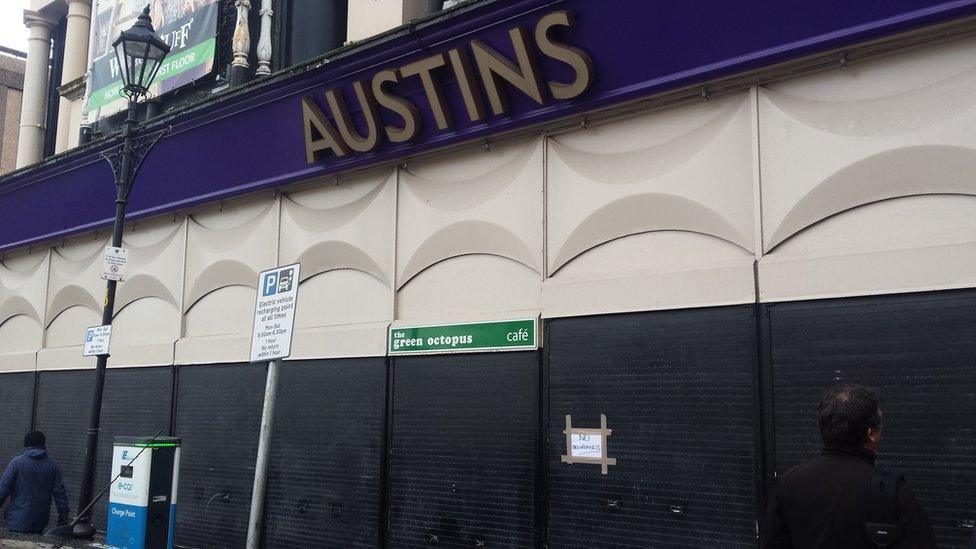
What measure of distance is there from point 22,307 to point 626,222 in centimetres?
1242

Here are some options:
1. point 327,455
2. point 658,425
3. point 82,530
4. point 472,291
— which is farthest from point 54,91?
point 658,425

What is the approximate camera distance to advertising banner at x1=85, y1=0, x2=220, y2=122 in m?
14.1

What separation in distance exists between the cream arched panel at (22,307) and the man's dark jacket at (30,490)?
21.6ft

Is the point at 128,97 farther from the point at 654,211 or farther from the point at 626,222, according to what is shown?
the point at 654,211

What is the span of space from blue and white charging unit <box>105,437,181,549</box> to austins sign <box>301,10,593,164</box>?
13.2 feet

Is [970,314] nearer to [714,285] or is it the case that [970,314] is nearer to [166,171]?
[714,285]

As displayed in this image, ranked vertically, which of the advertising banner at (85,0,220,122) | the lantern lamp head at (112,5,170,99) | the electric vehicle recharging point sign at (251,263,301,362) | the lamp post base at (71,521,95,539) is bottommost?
the lamp post base at (71,521,95,539)

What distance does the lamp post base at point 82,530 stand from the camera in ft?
33.4

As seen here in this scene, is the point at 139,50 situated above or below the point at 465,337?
above

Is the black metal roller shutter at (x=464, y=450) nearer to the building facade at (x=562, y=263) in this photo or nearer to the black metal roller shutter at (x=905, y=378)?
the building facade at (x=562, y=263)

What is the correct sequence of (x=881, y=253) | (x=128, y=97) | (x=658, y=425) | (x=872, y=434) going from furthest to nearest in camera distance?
(x=128, y=97), (x=658, y=425), (x=881, y=253), (x=872, y=434)

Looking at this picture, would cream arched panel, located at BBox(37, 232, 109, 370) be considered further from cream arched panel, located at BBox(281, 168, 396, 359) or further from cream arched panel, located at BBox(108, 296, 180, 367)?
cream arched panel, located at BBox(281, 168, 396, 359)

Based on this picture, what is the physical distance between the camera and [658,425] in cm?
835

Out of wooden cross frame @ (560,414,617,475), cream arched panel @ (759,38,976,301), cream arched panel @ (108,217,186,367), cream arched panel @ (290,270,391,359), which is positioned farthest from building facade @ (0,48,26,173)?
cream arched panel @ (759,38,976,301)
